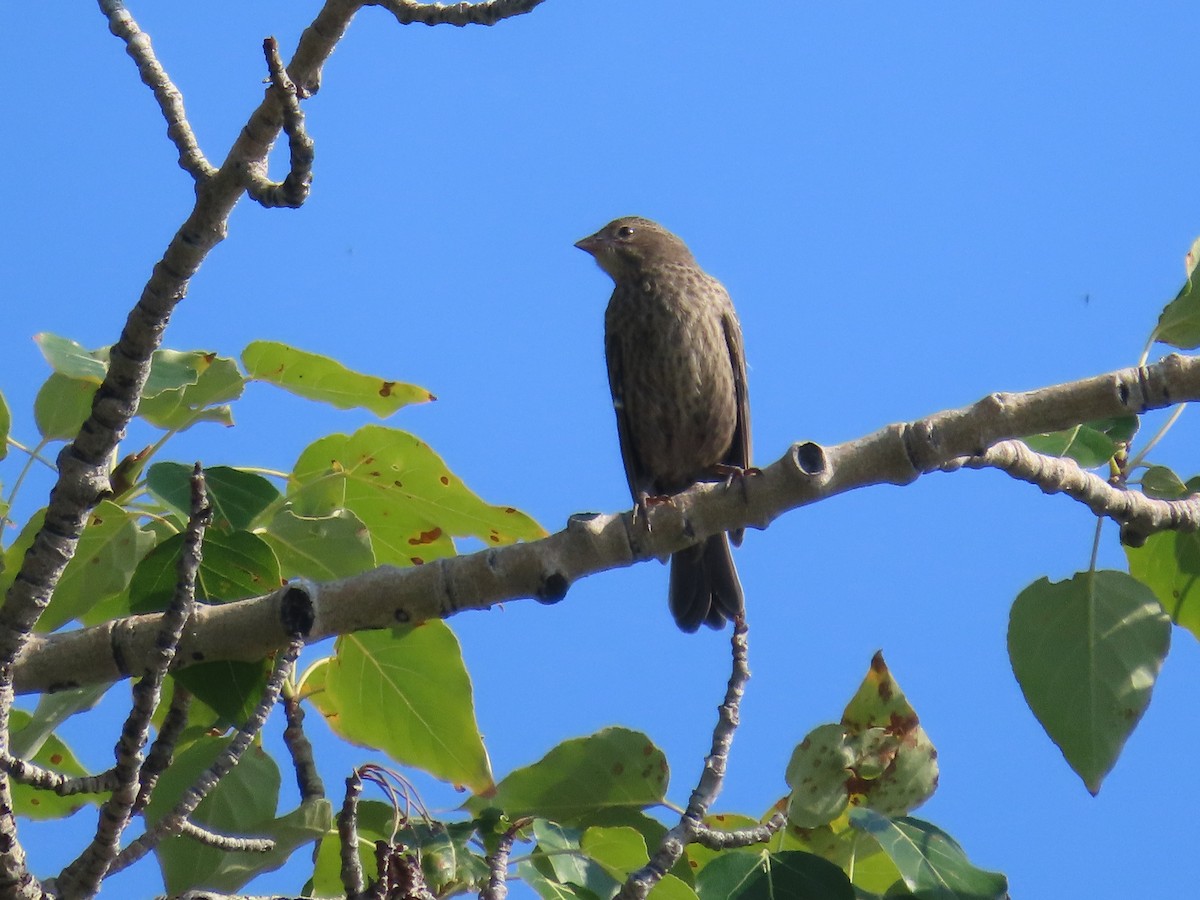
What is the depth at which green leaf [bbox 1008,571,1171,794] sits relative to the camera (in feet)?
8.75

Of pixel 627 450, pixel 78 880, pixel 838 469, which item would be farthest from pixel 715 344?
pixel 78 880

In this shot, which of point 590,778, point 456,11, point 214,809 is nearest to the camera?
point 456,11

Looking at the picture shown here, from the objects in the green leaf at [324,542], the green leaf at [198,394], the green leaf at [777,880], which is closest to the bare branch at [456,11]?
the green leaf at [198,394]

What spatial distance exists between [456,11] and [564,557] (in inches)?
40.3

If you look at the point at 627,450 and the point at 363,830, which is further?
the point at 627,450

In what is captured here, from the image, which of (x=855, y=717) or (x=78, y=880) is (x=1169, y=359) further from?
(x=78, y=880)

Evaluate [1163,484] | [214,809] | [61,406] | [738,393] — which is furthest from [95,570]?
[738,393]

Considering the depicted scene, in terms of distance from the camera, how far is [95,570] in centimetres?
278

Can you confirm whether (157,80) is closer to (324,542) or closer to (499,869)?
(324,542)

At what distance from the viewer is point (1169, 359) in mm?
2604

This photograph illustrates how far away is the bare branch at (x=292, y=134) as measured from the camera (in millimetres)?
2172

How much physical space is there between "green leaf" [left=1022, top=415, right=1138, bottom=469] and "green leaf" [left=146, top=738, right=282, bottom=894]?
5.85 feet

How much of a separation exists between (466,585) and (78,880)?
2.71 ft

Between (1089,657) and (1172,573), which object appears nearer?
(1089,657)
